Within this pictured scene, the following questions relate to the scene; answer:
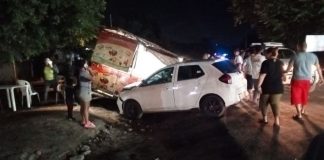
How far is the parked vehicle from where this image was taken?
17.1 metres

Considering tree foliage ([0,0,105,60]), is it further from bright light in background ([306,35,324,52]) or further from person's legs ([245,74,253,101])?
bright light in background ([306,35,324,52])

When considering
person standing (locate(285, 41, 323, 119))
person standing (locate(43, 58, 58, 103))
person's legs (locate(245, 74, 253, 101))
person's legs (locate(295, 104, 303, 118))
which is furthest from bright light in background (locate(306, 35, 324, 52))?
person standing (locate(285, 41, 323, 119))

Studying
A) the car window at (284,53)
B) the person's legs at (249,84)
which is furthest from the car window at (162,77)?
the car window at (284,53)

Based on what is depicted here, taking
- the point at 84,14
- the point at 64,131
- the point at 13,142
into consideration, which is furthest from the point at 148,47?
the point at 13,142

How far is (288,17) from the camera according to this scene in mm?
26797

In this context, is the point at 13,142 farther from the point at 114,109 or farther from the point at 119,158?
the point at 114,109

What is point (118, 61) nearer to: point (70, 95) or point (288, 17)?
point (70, 95)

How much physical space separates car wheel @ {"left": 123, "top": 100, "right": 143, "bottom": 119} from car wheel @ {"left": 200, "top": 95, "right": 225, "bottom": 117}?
207 centimetres

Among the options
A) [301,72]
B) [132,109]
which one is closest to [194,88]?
[132,109]

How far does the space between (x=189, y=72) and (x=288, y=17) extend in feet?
48.4

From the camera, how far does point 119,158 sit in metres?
10.3

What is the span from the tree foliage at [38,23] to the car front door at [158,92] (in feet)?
8.63

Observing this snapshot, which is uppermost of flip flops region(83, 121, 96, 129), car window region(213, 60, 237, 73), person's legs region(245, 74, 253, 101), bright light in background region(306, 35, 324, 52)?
bright light in background region(306, 35, 324, 52)

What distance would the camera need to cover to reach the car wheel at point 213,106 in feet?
43.2
